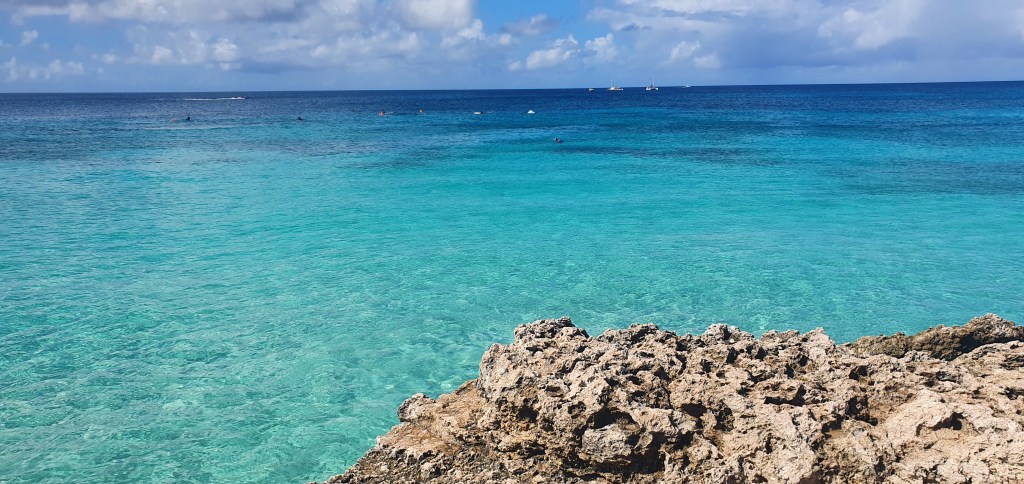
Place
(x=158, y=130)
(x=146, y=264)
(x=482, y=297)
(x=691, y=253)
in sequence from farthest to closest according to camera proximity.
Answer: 1. (x=158, y=130)
2. (x=691, y=253)
3. (x=146, y=264)
4. (x=482, y=297)

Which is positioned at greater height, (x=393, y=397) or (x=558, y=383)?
(x=558, y=383)

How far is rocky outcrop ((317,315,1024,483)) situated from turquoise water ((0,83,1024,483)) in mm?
3517

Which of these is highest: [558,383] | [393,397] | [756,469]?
[558,383]

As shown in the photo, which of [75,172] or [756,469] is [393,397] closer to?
[756,469]

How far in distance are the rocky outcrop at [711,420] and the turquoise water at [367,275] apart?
352 cm

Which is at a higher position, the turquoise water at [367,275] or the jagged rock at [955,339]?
the jagged rock at [955,339]

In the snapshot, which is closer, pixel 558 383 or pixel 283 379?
pixel 558 383

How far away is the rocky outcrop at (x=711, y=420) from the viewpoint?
493 centimetres

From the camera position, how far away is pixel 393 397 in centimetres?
1011

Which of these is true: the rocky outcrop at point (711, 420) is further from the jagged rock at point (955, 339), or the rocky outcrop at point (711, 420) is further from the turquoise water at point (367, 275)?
the turquoise water at point (367, 275)

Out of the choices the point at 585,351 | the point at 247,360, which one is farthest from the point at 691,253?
the point at 585,351

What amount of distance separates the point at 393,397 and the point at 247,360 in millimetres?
2715

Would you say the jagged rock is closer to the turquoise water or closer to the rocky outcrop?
the rocky outcrop

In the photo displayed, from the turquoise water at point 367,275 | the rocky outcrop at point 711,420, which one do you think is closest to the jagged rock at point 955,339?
the rocky outcrop at point 711,420
